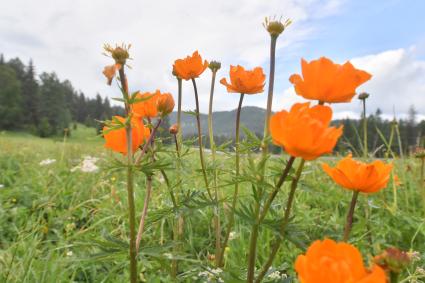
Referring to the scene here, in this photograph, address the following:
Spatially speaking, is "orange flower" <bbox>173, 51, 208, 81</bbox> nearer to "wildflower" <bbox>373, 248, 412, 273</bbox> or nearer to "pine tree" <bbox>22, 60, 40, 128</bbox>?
"wildflower" <bbox>373, 248, 412, 273</bbox>

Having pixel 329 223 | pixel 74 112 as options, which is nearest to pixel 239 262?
pixel 329 223

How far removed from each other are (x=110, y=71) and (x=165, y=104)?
19cm

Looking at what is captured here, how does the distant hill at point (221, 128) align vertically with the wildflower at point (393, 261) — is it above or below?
above

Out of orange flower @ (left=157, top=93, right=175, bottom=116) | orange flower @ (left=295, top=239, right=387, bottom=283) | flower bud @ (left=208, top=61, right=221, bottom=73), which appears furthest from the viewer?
flower bud @ (left=208, top=61, right=221, bottom=73)

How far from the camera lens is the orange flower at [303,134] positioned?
632 mm

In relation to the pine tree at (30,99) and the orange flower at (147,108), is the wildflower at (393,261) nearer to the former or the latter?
the orange flower at (147,108)

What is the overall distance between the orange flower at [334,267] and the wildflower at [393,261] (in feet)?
0.13

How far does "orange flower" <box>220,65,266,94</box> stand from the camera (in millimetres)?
1228

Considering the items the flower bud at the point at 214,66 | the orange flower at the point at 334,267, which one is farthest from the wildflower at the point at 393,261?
the flower bud at the point at 214,66

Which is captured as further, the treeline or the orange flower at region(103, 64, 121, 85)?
the treeline

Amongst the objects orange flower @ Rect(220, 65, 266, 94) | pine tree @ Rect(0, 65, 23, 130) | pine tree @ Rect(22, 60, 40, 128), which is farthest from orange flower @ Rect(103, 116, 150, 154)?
pine tree @ Rect(22, 60, 40, 128)

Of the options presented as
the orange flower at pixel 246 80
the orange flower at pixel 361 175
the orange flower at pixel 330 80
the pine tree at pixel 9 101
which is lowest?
the orange flower at pixel 361 175

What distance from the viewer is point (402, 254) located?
0.57 meters

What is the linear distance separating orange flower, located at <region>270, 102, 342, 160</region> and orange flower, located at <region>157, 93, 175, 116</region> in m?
0.42
